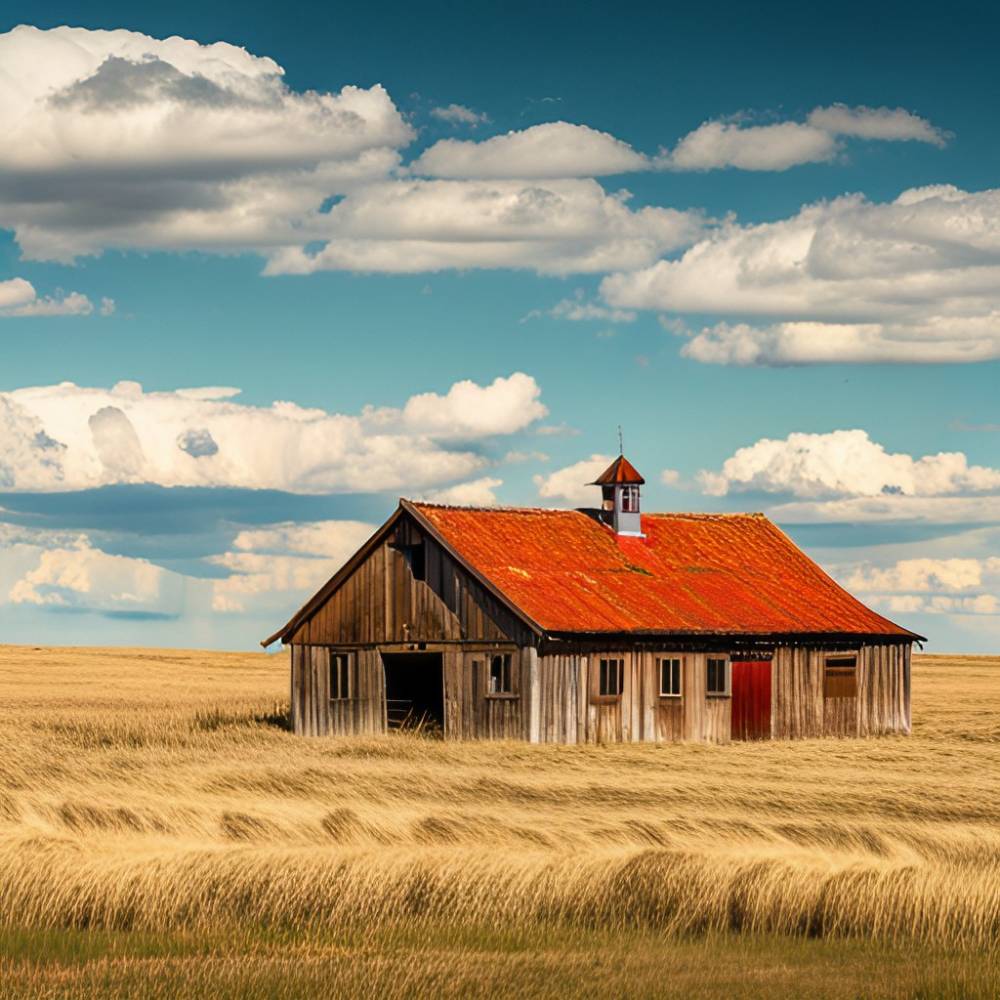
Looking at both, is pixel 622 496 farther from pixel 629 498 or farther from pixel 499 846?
pixel 499 846

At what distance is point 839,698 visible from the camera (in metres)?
45.0

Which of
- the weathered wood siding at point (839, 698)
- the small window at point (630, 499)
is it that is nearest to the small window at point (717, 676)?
the weathered wood siding at point (839, 698)

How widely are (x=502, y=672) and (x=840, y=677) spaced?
32.4 feet

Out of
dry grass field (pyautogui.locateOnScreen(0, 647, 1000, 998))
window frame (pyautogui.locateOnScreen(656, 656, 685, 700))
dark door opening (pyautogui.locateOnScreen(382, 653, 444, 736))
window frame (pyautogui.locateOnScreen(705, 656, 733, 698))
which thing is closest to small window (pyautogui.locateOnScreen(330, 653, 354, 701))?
dark door opening (pyautogui.locateOnScreen(382, 653, 444, 736))

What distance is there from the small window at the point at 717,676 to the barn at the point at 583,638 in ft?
0.11

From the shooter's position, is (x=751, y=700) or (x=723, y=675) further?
(x=751, y=700)

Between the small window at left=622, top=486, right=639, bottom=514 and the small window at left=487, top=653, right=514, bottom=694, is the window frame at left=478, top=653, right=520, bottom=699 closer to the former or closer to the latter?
the small window at left=487, top=653, right=514, bottom=694

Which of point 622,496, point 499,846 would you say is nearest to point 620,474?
point 622,496

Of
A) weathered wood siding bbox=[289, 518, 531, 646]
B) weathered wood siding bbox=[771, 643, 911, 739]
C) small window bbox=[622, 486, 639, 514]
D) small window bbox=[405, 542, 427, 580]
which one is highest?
small window bbox=[622, 486, 639, 514]

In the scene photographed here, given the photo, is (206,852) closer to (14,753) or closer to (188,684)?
(14,753)

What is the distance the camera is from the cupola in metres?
47.5

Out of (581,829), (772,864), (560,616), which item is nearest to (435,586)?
(560,616)

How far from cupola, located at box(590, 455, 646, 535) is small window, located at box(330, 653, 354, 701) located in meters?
8.36

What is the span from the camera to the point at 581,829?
70.4 ft
